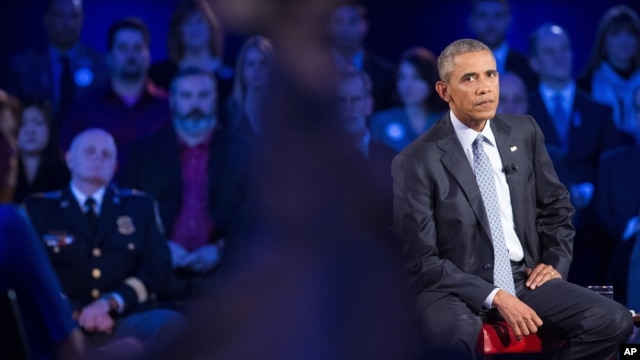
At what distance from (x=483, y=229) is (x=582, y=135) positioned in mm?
2735

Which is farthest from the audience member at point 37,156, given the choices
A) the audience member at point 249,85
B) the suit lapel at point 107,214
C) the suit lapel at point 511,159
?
the suit lapel at point 511,159

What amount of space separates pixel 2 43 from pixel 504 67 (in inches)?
104

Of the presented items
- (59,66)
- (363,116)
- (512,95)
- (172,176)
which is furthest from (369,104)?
(59,66)

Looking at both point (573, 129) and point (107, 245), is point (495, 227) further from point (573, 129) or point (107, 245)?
point (573, 129)

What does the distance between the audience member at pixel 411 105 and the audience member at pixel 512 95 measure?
1.09ft

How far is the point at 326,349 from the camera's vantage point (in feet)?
7.86

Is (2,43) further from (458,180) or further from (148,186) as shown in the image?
(458,180)

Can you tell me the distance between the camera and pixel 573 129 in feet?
16.9

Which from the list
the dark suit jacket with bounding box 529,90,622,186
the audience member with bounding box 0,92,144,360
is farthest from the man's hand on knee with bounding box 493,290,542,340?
the dark suit jacket with bounding box 529,90,622,186

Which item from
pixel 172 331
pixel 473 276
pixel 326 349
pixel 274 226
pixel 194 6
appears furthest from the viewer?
pixel 194 6

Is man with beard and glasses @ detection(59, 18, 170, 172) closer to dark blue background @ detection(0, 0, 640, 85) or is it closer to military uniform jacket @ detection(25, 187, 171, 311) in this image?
dark blue background @ detection(0, 0, 640, 85)

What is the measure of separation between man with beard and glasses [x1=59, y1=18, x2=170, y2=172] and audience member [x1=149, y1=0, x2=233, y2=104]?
0.27 feet

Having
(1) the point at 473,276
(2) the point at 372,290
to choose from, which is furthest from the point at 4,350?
(1) the point at 473,276

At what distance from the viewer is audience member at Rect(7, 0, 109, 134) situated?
4.70m
